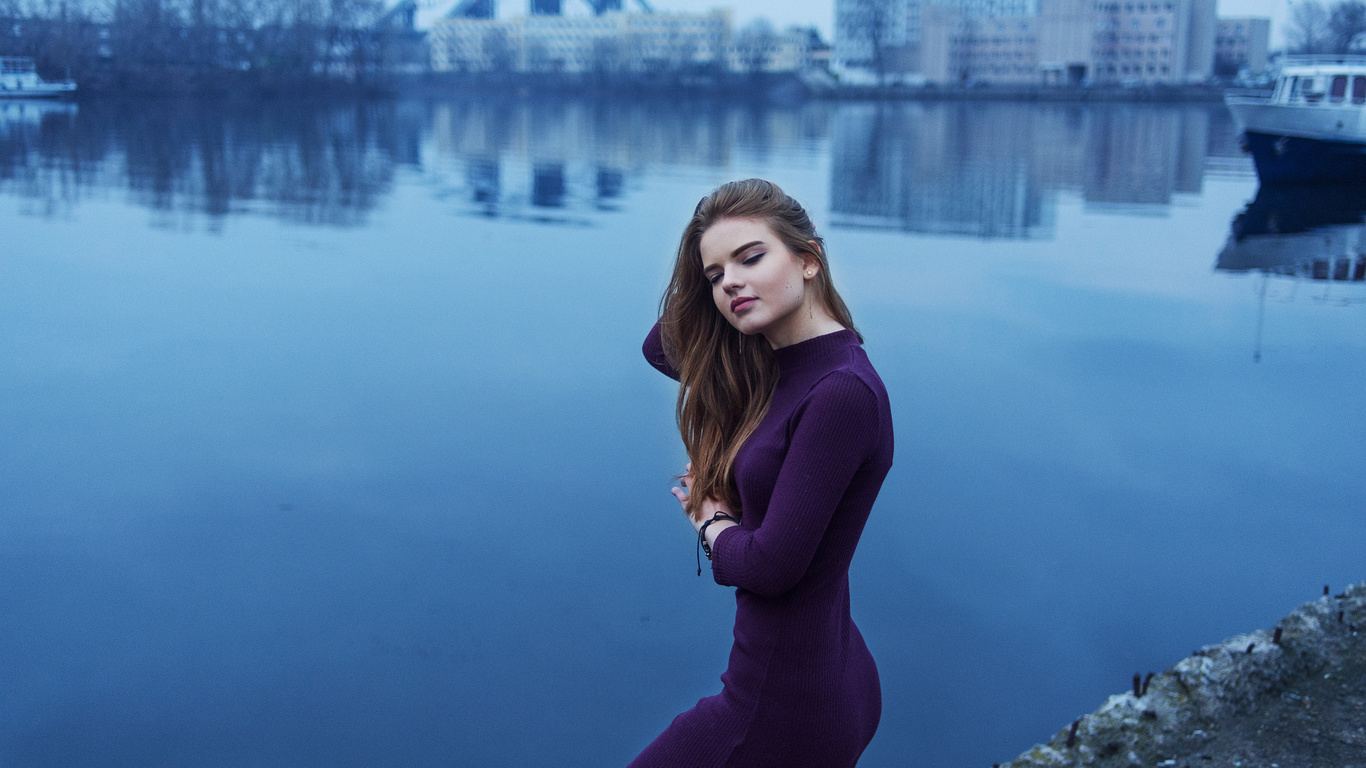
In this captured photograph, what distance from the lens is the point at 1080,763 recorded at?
A: 3.04 meters

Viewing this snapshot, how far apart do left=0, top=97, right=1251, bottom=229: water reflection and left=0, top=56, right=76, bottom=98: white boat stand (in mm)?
4110

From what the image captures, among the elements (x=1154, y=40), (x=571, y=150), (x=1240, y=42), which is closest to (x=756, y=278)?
(x=571, y=150)

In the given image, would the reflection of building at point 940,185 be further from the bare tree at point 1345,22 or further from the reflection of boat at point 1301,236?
the bare tree at point 1345,22

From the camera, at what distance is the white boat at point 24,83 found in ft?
146

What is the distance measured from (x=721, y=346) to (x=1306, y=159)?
81.1 feet

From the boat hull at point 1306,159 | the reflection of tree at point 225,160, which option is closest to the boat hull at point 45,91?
the reflection of tree at point 225,160

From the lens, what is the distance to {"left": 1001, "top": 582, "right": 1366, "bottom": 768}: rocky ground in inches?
118

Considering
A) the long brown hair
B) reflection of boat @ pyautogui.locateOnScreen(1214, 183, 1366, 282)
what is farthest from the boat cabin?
the long brown hair

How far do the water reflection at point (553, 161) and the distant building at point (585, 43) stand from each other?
6455cm

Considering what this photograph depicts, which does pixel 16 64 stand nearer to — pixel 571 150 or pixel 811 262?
pixel 571 150

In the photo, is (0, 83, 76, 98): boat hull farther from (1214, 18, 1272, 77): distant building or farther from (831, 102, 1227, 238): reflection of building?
(1214, 18, 1272, 77): distant building

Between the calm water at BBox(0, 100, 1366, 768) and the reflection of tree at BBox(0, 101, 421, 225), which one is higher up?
the reflection of tree at BBox(0, 101, 421, 225)

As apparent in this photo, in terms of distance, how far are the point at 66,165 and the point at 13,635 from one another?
60.3ft

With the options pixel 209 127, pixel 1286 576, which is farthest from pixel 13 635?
pixel 209 127
